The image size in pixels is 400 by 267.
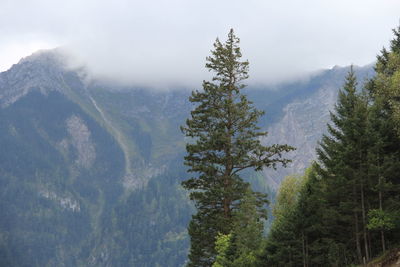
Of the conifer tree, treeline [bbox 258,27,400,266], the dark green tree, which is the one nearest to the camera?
treeline [bbox 258,27,400,266]

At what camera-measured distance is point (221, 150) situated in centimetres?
3381

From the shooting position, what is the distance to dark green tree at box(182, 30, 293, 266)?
3322 centimetres

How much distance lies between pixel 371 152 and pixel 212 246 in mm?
12924

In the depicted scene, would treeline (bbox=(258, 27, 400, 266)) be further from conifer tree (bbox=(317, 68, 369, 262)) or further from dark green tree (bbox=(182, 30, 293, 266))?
dark green tree (bbox=(182, 30, 293, 266))

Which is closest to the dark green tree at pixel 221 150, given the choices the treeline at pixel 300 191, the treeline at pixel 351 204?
the treeline at pixel 300 191

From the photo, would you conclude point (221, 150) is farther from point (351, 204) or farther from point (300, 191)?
point (351, 204)

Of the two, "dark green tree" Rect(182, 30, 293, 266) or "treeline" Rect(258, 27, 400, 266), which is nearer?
"treeline" Rect(258, 27, 400, 266)

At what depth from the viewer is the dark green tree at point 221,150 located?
33.2 metres

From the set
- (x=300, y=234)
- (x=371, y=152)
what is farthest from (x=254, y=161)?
(x=371, y=152)

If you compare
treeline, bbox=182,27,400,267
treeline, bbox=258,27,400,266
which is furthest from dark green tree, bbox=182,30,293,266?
treeline, bbox=258,27,400,266

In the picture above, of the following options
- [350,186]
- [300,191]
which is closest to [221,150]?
[300,191]

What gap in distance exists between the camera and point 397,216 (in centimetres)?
2656

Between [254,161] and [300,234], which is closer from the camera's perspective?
[300,234]

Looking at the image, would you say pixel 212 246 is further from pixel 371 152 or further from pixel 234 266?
pixel 371 152
